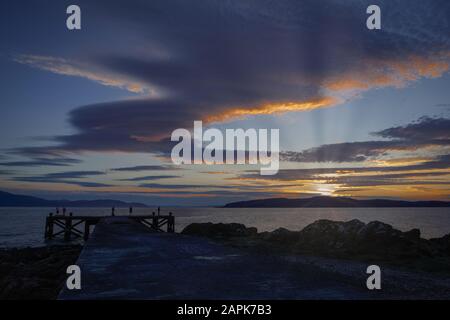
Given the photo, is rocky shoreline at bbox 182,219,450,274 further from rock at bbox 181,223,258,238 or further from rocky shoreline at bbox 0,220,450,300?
rock at bbox 181,223,258,238

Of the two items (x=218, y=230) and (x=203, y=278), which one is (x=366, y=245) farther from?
(x=218, y=230)

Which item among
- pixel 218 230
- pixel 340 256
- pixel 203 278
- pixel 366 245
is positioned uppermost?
pixel 203 278

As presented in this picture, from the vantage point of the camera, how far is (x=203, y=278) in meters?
8.70

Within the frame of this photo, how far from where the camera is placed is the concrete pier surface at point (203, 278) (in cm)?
715

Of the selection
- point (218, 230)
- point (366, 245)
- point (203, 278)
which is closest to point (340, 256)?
point (366, 245)

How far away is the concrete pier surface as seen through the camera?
23.5 ft

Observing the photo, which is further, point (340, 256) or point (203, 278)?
point (340, 256)

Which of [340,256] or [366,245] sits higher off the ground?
[366,245]

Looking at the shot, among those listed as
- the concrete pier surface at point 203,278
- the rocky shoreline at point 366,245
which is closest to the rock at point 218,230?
the rocky shoreline at point 366,245

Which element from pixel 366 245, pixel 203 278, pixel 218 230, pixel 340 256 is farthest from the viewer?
pixel 218 230

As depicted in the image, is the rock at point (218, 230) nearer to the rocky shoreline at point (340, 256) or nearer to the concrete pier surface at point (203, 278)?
the rocky shoreline at point (340, 256)

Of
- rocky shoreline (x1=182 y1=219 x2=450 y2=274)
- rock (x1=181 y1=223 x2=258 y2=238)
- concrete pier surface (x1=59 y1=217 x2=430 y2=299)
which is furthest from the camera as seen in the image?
rock (x1=181 y1=223 x2=258 y2=238)

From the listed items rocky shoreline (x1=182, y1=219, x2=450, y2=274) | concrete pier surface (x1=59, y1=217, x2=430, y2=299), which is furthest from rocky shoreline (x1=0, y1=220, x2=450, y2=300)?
concrete pier surface (x1=59, y1=217, x2=430, y2=299)

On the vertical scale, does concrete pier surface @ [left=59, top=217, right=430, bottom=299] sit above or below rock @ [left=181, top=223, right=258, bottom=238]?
above
